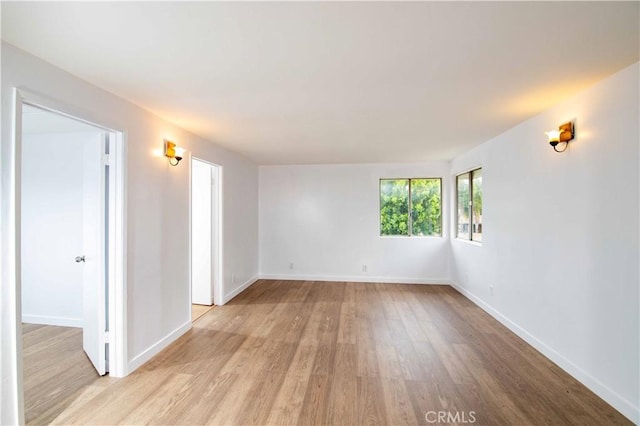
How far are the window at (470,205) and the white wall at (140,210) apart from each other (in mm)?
3942

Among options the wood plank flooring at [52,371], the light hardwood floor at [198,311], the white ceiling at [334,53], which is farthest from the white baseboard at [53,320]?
the white ceiling at [334,53]

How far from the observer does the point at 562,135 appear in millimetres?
2350

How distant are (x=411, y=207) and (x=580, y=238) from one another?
10.5 ft

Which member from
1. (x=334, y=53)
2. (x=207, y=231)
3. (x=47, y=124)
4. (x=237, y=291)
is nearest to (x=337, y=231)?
(x=237, y=291)

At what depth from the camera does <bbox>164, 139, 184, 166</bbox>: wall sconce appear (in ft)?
9.21

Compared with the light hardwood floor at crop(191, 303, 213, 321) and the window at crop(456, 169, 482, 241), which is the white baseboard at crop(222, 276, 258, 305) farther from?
the window at crop(456, 169, 482, 241)

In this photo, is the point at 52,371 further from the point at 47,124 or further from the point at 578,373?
the point at 578,373

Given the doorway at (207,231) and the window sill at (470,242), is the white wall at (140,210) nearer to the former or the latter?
the doorway at (207,231)

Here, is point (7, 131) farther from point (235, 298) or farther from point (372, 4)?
point (235, 298)

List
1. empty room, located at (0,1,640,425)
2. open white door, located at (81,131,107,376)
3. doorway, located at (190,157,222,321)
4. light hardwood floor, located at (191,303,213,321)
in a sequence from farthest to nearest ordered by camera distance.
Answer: doorway, located at (190,157,222,321) < light hardwood floor, located at (191,303,213,321) < open white door, located at (81,131,107,376) < empty room, located at (0,1,640,425)

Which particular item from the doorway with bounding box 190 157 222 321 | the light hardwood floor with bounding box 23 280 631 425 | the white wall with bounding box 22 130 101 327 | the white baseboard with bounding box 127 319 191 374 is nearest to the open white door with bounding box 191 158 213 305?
the doorway with bounding box 190 157 222 321

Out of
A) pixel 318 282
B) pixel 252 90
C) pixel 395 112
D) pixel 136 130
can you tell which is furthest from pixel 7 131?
pixel 318 282

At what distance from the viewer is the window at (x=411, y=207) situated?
5348 mm

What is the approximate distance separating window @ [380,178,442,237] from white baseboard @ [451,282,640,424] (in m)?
2.06
